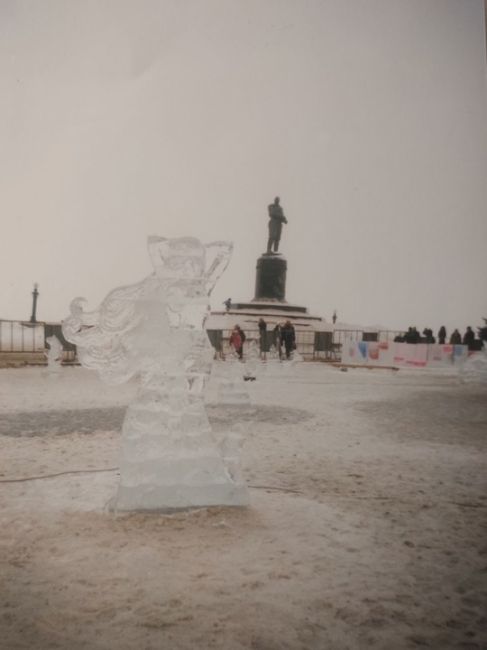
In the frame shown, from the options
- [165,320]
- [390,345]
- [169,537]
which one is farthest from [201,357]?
[390,345]

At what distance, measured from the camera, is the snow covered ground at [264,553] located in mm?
2246

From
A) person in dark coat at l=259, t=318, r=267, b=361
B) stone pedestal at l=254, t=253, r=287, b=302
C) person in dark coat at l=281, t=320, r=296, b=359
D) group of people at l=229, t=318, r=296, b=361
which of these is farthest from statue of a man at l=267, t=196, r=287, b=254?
person in dark coat at l=281, t=320, r=296, b=359

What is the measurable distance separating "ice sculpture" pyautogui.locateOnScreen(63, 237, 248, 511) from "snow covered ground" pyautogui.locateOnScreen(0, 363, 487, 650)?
0.27 metres

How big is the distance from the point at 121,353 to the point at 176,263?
0.84m

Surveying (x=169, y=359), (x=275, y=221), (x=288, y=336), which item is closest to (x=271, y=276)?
(x=275, y=221)

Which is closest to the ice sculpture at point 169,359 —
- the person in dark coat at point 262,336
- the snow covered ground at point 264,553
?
the snow covered ground at point 264,553

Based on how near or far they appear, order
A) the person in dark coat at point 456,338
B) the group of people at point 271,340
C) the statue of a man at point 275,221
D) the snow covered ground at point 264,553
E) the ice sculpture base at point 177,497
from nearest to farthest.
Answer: the snow covered ground at point 264,553
the ice sculpture base at point 177,497
the group of people at point 271,340
the person in dark coat at point 456,338
the statue of a man at point 275,221

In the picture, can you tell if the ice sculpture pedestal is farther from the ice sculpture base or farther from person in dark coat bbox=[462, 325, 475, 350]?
person in dark coat bbox=[462, 325, 475, 350]

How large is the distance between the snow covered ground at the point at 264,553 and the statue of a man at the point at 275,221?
20191mm

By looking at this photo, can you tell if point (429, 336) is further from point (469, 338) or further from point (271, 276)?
point (271, 276)

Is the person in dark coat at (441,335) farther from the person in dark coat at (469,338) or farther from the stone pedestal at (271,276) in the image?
the stone pedestal at (271,276)

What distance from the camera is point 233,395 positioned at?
8.84m

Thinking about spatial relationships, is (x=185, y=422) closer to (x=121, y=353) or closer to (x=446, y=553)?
(x=121, y=353)

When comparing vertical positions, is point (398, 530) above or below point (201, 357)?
below
